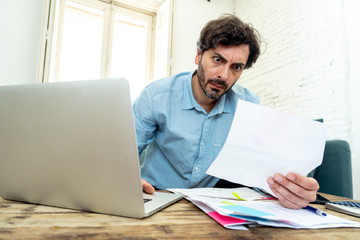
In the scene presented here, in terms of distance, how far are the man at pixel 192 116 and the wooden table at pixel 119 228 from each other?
0.56 meters

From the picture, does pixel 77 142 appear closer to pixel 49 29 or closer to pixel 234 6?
pixel 49 29

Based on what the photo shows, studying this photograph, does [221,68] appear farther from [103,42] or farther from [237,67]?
[103,42]

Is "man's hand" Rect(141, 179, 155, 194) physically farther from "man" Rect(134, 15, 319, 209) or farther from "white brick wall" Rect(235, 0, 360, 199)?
"white brick wall" Rect(235, 0, 360, 199)

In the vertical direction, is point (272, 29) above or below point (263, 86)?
above

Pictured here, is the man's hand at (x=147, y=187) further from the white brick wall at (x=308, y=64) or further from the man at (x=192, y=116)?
the white brick wall at (x=308, y=64)

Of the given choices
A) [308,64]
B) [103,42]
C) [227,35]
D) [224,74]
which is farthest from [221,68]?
[103,42]

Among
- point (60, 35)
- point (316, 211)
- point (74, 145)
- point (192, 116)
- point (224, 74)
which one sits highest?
point (60, 35)

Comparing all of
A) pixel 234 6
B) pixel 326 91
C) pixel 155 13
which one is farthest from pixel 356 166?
pixel 155 13

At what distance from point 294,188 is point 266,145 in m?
0.14

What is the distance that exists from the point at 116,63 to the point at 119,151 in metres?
3.56

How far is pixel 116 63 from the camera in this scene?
3.71 meters

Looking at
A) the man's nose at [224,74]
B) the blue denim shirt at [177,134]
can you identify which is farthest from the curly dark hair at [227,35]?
the blue denim shirt at [177,134]

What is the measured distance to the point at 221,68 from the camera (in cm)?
109

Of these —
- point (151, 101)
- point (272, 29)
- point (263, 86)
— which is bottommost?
point (151, 101)
